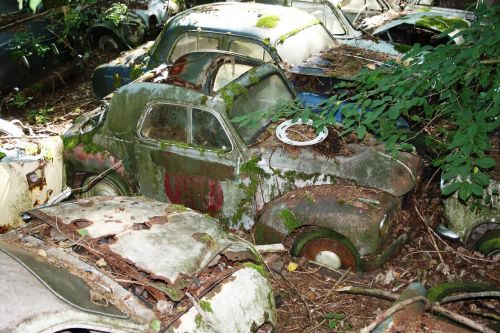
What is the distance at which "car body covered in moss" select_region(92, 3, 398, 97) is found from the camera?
7074 mm

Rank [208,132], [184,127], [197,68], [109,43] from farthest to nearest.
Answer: [109,43]
[197,68]
[184,127]
[208,132]

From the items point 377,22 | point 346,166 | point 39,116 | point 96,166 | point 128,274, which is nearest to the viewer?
point 128,274

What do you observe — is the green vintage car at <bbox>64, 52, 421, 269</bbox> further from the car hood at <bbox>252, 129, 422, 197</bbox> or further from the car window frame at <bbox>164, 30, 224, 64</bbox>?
the car window frame at <bbox>164, 30, 224, 64</bbox>

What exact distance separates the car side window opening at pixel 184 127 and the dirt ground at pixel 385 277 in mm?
1327

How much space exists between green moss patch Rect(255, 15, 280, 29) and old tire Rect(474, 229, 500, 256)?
4124 millimetres

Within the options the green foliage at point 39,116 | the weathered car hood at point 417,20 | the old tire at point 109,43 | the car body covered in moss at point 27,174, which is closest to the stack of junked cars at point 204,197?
the car body covered in moss at point 27,174

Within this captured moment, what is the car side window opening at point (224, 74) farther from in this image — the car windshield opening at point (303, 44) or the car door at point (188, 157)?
the car windshield opening at point (303, 44)

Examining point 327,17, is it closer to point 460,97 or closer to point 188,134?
point 188,134

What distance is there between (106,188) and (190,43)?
287 cm

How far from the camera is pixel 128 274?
323 cm

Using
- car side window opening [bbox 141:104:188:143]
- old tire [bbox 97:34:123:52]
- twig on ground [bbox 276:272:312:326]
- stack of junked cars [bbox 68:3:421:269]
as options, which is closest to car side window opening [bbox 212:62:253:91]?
stack of junked cars [bbox 68:3:421:269]

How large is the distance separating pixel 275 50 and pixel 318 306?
152 inches

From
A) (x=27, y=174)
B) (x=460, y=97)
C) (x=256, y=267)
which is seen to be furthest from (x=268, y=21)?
(x=256, y=267)

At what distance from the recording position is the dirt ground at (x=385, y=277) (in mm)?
4332
